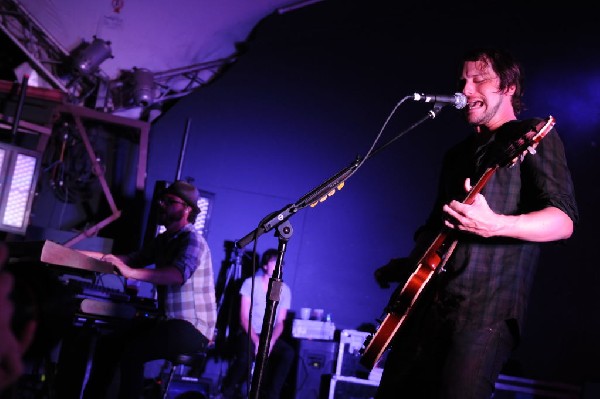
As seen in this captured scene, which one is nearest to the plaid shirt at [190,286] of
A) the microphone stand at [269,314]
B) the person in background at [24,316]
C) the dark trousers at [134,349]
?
the dark trousers at [134,349]

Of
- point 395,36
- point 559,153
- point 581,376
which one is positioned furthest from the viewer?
point 395,36

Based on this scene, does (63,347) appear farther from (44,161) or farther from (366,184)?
(366,184)

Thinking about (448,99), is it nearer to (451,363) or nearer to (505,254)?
(505,254)

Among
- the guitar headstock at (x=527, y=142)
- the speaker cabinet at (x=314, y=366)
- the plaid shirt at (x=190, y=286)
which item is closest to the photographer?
the guitar headstock at (x=527, y=142)

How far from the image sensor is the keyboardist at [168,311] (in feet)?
12.4

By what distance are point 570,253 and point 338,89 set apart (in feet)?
12.1

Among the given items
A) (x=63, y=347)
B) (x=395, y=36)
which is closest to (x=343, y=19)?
(x=395, y=36)

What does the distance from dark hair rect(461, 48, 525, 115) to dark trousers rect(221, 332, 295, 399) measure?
4657 mm

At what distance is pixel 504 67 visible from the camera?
2.52 metres

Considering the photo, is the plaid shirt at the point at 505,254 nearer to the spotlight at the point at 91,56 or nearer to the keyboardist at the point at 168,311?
the keyboardist at the point at 168,311

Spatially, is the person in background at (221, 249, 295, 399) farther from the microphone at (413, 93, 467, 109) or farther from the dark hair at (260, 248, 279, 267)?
the microphone at (413, 93, 467, 109)

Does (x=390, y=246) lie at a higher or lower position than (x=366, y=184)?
lower

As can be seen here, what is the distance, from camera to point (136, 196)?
7000mm

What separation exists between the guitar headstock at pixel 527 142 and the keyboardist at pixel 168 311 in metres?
2.39
